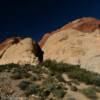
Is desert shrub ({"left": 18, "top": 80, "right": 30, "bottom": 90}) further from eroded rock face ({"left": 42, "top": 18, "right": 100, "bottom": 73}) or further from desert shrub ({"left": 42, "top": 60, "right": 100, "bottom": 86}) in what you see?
eroded rock face ({"left": 42, "top": 18, "right": 100, "bottom": 73})

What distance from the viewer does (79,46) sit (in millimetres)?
36156

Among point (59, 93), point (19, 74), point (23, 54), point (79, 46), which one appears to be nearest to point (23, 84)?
point (19, 74)

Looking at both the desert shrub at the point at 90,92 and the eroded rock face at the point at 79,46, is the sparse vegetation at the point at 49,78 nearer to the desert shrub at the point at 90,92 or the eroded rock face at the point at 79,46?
the desert shrub at the point at 90,92

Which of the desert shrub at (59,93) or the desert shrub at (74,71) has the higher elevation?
the desert shrub at (74,71)

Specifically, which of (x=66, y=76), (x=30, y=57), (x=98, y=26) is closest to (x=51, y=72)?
(x=66, y=76)

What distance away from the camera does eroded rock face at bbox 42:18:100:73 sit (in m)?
34.3

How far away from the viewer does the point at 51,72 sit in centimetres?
3188

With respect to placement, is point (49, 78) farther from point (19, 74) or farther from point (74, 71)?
point (74, 71)

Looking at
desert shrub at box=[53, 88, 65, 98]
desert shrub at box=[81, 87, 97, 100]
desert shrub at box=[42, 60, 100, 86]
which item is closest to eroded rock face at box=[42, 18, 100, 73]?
desert shrub at box=[42, 60, 100, 86]

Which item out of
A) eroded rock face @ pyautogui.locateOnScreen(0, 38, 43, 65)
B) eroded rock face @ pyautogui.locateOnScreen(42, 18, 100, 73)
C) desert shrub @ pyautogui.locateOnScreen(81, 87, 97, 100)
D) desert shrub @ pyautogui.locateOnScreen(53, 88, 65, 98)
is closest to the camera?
desert shrub @ pyautogui.locateOnScreen(53, 88, 65, 98)

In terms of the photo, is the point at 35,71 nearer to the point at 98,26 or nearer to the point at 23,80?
the point at 23,80

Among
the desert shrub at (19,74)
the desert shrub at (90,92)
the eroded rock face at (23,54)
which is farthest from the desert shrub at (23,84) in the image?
the eroded rock face at (23,54)

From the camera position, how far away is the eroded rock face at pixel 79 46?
3428 cm

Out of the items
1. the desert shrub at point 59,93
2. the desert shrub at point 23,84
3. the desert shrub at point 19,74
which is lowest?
the desert shrub at point 59,93
